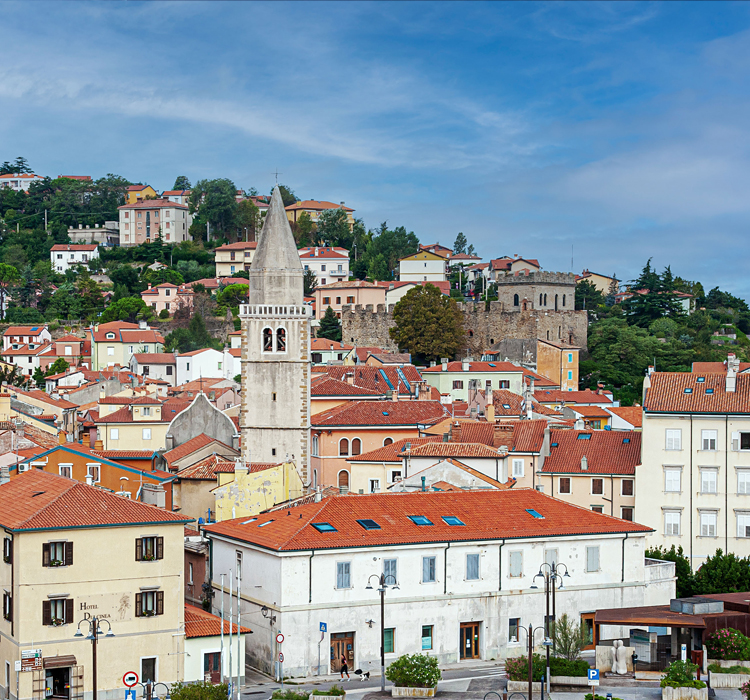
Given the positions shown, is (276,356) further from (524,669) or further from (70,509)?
(524,669)

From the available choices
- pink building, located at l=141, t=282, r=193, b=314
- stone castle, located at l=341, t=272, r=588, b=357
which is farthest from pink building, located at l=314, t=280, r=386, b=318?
pink building, located at l=141, t=282, r=193, b=314

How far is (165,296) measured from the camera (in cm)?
14250

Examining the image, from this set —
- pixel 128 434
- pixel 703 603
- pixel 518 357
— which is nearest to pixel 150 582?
pixel 703 603

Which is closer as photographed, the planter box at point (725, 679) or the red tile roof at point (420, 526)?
the planter box at point (725, 679)

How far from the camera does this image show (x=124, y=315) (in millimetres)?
136750

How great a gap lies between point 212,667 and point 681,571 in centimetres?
2002

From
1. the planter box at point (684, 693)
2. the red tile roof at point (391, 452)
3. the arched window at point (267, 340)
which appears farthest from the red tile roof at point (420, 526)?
the arched window at point (267, 340)

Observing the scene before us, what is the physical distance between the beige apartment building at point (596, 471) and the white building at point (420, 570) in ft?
35.6

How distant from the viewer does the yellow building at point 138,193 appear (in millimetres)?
191500

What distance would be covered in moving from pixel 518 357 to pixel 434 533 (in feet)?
233

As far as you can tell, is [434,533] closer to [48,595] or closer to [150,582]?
[150,582]

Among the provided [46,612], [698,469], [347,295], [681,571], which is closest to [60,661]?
[46,612]

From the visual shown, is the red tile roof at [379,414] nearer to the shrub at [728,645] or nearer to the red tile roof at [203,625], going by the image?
the red tile roof at [203,625]

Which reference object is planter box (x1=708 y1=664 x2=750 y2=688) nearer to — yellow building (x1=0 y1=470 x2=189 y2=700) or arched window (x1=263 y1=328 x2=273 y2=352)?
yellow building (x1=0 y1=470 x2=189 y2=700)
